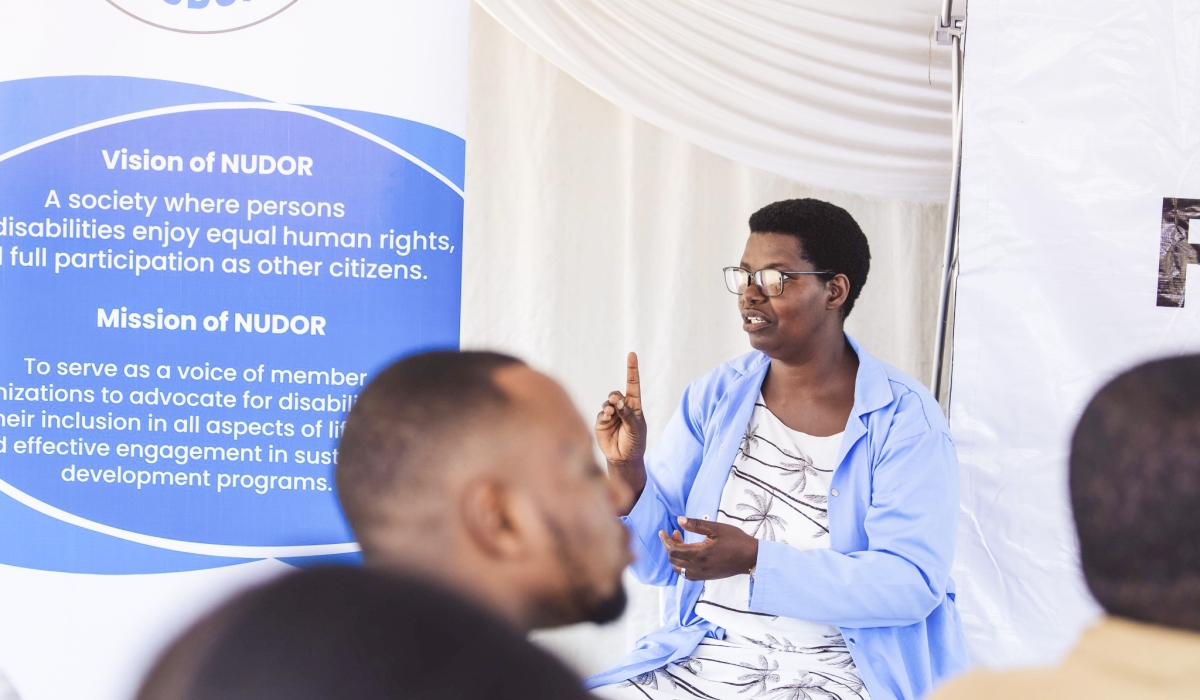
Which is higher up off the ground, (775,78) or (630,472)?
(775,78)

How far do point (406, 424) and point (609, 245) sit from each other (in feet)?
6.78

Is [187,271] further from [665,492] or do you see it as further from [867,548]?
[867,548]

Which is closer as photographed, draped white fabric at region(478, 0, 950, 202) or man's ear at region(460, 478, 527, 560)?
man's ear at region(460, 478, 527, 560)

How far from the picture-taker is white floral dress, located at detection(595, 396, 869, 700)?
2.08m

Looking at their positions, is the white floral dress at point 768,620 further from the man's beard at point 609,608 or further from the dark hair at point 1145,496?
the dark hair at point 1145,496

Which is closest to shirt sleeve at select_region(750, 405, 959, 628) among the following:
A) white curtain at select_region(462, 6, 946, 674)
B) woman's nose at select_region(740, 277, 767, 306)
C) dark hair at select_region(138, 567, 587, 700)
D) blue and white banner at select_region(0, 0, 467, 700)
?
woman's nose at select_region(740, 277, 767, 306)

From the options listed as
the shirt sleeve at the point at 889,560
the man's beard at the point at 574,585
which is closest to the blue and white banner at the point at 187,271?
the shirt sleeve at the point at 889,560

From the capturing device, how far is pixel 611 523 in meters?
1.10

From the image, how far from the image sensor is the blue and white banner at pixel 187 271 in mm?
2938

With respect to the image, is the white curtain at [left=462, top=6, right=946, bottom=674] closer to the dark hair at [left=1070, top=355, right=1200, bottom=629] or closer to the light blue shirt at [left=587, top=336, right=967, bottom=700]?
the light blue shirt at [left=587, top=336, right=967, bottom=700]

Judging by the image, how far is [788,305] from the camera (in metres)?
2.37

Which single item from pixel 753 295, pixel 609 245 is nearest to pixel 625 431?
pixel 753 295

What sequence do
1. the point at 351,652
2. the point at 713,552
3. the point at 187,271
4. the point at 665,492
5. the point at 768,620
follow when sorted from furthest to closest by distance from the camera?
the point at 187,271 → the point at 665,492 → the point at 768,620 → the point at 713,552 → the point at 351,652

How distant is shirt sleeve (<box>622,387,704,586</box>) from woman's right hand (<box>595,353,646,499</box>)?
0.39ft
